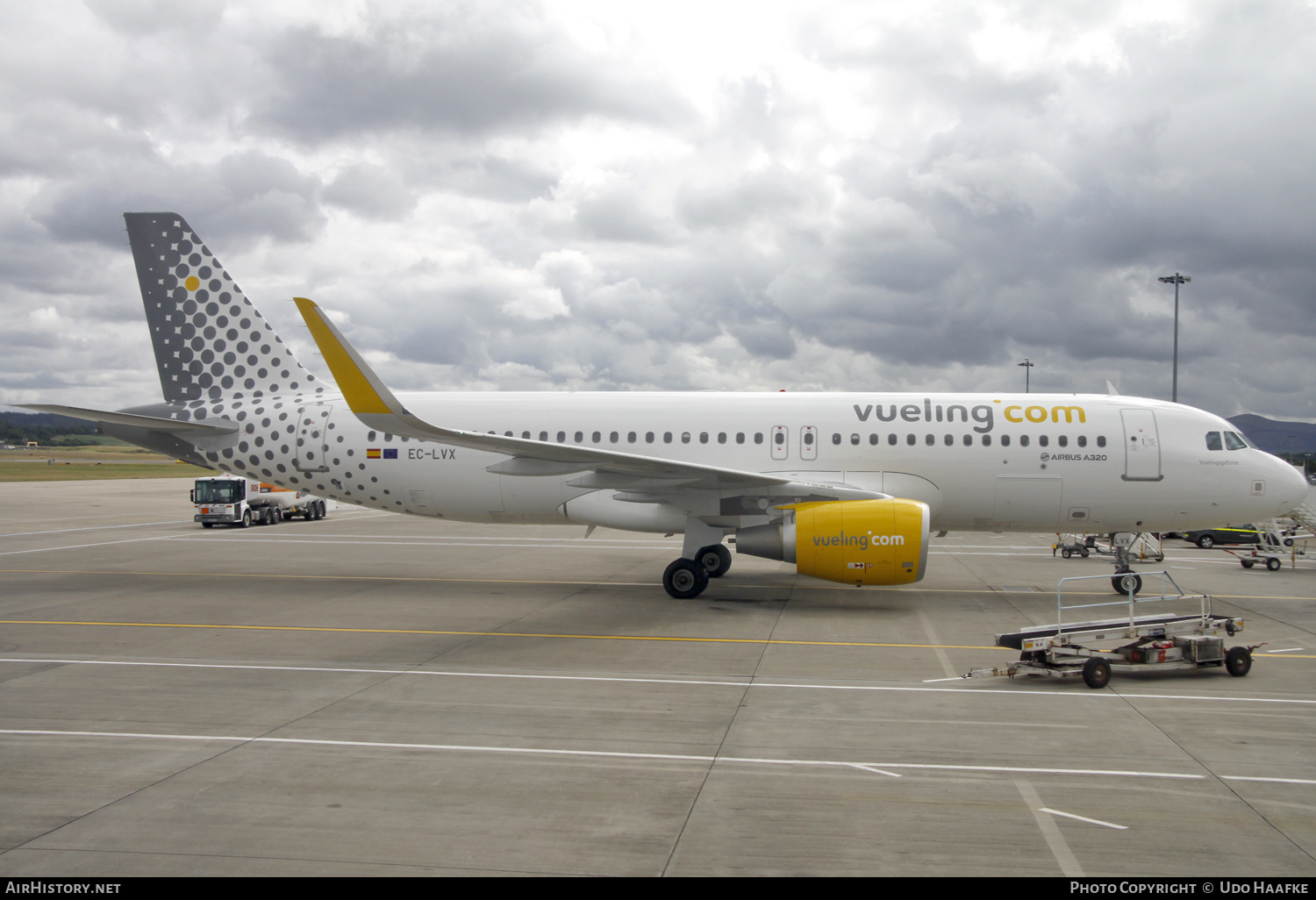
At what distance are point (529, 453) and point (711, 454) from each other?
13.8 feet

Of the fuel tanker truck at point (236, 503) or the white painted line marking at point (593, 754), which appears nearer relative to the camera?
the white painted line marking at point (593, 754)

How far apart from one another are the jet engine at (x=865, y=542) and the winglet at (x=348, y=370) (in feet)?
22.4

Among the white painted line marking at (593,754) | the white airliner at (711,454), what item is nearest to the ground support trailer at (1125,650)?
the white painted line marking at (593,754)

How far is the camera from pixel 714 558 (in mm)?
16109

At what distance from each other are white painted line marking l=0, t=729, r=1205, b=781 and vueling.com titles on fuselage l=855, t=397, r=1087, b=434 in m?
9.94

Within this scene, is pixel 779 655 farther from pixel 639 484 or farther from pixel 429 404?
pixel 429 404

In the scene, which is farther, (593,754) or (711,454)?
(711,454)

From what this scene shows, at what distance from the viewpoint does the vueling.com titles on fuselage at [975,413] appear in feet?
52.4

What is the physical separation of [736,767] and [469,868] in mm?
2542

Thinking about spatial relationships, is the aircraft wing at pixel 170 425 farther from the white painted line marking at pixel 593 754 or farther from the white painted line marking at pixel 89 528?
the white painted line marking at pixel 89 528

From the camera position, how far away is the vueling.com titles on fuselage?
15969 mm

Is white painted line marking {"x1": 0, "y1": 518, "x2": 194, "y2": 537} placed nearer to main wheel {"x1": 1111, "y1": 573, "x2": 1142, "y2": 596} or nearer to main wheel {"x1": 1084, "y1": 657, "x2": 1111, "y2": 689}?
main wheel {"x1": 1084, "y1": 657, "x2": 1111, "y2": 689}

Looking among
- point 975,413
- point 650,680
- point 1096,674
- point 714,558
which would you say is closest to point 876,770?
point 650,680

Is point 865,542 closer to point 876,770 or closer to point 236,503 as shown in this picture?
point 876,770
